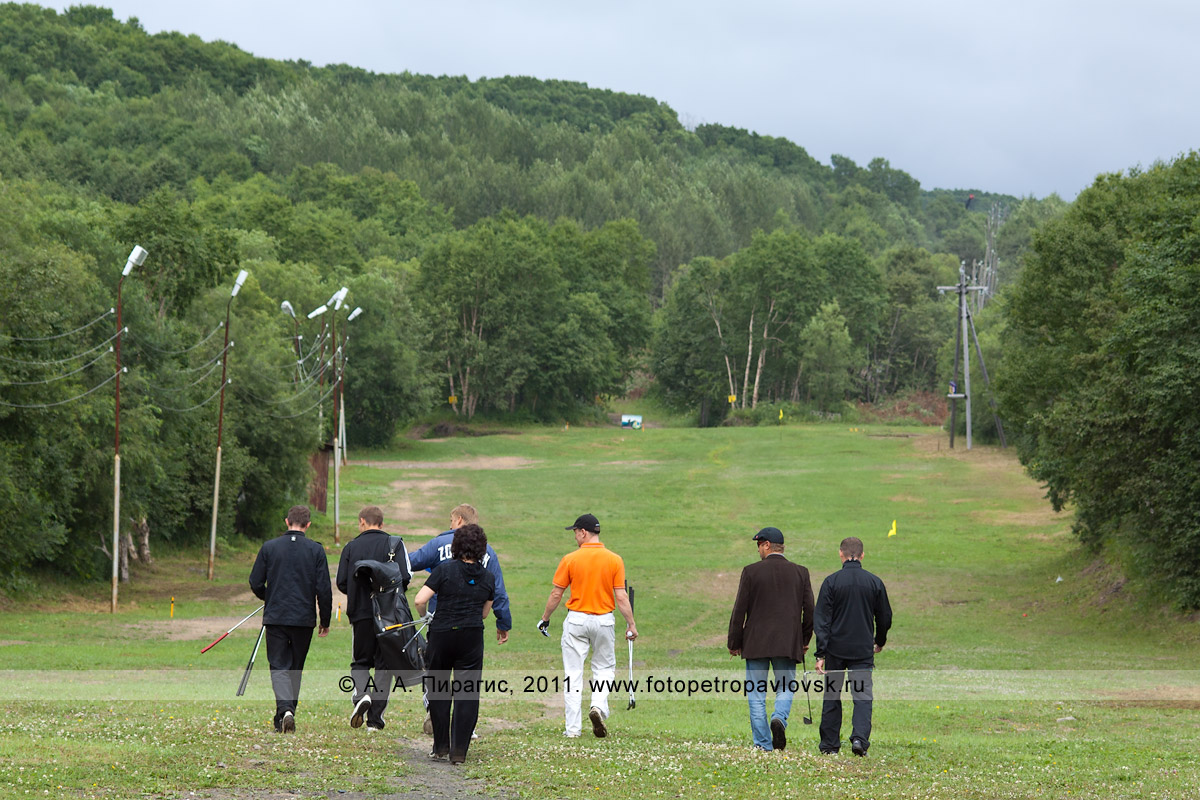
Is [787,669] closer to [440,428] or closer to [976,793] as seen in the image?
[976,793]

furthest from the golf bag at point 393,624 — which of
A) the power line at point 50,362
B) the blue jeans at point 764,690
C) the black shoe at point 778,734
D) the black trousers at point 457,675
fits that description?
the power line at point 50,362

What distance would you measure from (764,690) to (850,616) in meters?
1.10

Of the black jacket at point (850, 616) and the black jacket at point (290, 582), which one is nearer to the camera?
the black jacket at point (850, 616)

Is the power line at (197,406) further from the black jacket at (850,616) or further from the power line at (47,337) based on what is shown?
the black jacket at (850,616)

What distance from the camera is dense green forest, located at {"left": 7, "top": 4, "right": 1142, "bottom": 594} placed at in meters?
34.8

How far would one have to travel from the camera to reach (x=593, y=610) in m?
11.8

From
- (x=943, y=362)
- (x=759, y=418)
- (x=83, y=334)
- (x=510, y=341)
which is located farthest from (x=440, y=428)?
(x=83, y=334)

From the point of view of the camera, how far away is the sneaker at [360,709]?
38.7 ft

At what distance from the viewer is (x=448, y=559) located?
1114 centimetres

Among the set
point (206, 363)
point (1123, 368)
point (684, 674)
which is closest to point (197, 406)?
point (206, 363)

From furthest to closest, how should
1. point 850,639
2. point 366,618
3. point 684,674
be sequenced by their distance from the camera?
1. point 684,674
2. point 366,618
3. point 850,639

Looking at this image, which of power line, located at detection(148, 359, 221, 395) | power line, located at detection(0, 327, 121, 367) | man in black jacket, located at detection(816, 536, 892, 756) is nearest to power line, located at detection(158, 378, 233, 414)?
power line, located at detection(148, 359, 221, 395)

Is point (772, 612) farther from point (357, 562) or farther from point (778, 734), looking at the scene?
point (357, 562)

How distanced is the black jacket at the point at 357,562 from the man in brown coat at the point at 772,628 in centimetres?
326
